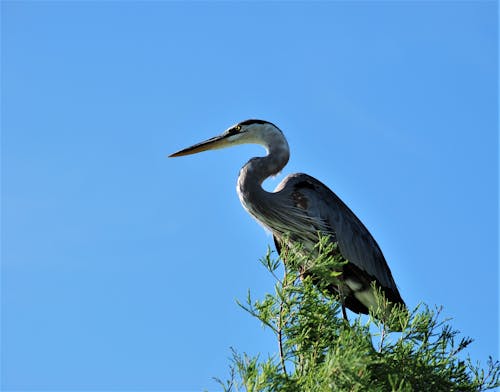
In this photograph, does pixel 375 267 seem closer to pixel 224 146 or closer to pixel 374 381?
pixel 224 146

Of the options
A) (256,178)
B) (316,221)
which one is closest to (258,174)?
(256,178)

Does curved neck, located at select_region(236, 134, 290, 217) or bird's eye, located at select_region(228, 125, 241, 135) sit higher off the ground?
bird's eye, located at select_region(228, 125, 241, 135)

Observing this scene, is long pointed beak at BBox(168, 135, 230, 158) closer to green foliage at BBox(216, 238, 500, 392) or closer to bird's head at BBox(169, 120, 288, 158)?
bird's head at BBox(169, 120, 288, 158)

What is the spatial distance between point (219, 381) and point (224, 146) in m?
3.75

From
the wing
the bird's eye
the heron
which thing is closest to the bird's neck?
the heron

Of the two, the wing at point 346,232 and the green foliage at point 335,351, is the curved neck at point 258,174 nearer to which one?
the wing at point 346,232

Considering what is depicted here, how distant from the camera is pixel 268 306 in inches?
142

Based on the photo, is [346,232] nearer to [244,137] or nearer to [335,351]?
[244,137]

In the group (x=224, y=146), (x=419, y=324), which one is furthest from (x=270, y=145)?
(x=419, y=324)

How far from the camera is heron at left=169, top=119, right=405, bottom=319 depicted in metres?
6.20

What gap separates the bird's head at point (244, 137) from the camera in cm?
669

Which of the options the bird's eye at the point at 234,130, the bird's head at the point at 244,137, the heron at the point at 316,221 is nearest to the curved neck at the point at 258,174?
the heron at the point at 316,221

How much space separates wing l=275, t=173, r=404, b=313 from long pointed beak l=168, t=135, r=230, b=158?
73 centimetres

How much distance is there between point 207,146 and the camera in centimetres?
683
